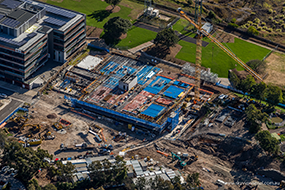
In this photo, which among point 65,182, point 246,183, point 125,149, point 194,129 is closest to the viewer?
point 65,182

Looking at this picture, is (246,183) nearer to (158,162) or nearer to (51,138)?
(158,162)

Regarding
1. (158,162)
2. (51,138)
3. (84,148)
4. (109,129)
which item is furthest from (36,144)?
(158,162)

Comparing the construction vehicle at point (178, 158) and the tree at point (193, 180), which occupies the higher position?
the tree at point (193, 180)

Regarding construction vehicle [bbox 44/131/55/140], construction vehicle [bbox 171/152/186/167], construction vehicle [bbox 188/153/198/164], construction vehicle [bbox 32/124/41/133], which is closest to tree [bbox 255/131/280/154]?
construction vehicle [bbox 188/153/198/164]

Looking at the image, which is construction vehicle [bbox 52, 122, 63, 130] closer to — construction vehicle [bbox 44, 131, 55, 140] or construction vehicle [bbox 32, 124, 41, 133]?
construction vehicle [bbox 44, 131, 55, 140]

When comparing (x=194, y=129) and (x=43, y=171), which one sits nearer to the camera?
(x=43, y=171)

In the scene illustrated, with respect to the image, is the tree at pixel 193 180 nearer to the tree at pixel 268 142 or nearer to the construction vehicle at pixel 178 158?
the construction vehicle at pixel 178 158

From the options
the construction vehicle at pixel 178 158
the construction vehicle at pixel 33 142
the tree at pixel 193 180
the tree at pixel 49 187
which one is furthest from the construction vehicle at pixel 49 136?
the tree at pixel 193 180

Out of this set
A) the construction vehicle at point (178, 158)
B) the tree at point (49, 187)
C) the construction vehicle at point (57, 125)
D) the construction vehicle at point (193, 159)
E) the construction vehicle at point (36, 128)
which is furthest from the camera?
the construction vehicle at point (57, 125)

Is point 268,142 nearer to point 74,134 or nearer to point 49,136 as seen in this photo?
point 74,134
